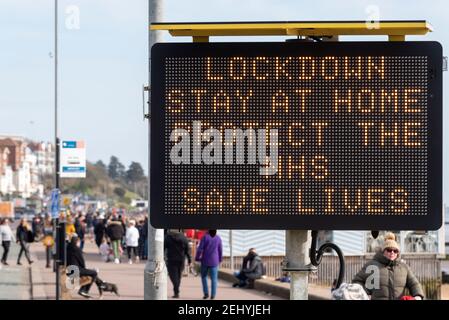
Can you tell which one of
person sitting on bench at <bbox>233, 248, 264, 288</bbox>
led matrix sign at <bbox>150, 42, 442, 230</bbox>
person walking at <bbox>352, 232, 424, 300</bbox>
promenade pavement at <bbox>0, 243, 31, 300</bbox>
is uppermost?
led matrix sign at <bbox>150, 42, 442, 230</bbox>

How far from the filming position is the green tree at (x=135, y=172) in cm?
14888

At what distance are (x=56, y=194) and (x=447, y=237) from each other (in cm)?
2006

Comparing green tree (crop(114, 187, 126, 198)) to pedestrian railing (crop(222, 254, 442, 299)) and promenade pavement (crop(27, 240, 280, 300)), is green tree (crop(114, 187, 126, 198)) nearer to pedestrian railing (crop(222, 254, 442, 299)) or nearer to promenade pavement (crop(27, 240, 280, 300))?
promenade pavement (crop(27, 240, 280, 300))

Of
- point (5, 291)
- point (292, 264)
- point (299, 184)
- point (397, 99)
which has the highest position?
point (397, 99)

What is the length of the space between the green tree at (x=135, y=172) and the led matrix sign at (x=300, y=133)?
135393 mm

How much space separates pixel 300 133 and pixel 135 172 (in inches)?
5775

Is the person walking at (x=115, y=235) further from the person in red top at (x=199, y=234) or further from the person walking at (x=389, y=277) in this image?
the person walking at (x=389, y=277)

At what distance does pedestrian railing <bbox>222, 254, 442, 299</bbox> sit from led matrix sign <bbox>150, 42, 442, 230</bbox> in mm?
21930

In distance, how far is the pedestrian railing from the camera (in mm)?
30812

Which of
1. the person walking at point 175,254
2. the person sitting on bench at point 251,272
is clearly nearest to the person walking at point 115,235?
the person sitting on bench at point 251,272

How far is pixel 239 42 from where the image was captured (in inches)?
313

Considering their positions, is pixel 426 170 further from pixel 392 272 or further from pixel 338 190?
pixel 392 272

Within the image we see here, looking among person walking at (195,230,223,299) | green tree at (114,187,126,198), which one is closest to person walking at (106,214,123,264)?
person walking at (195,230,223,299)
